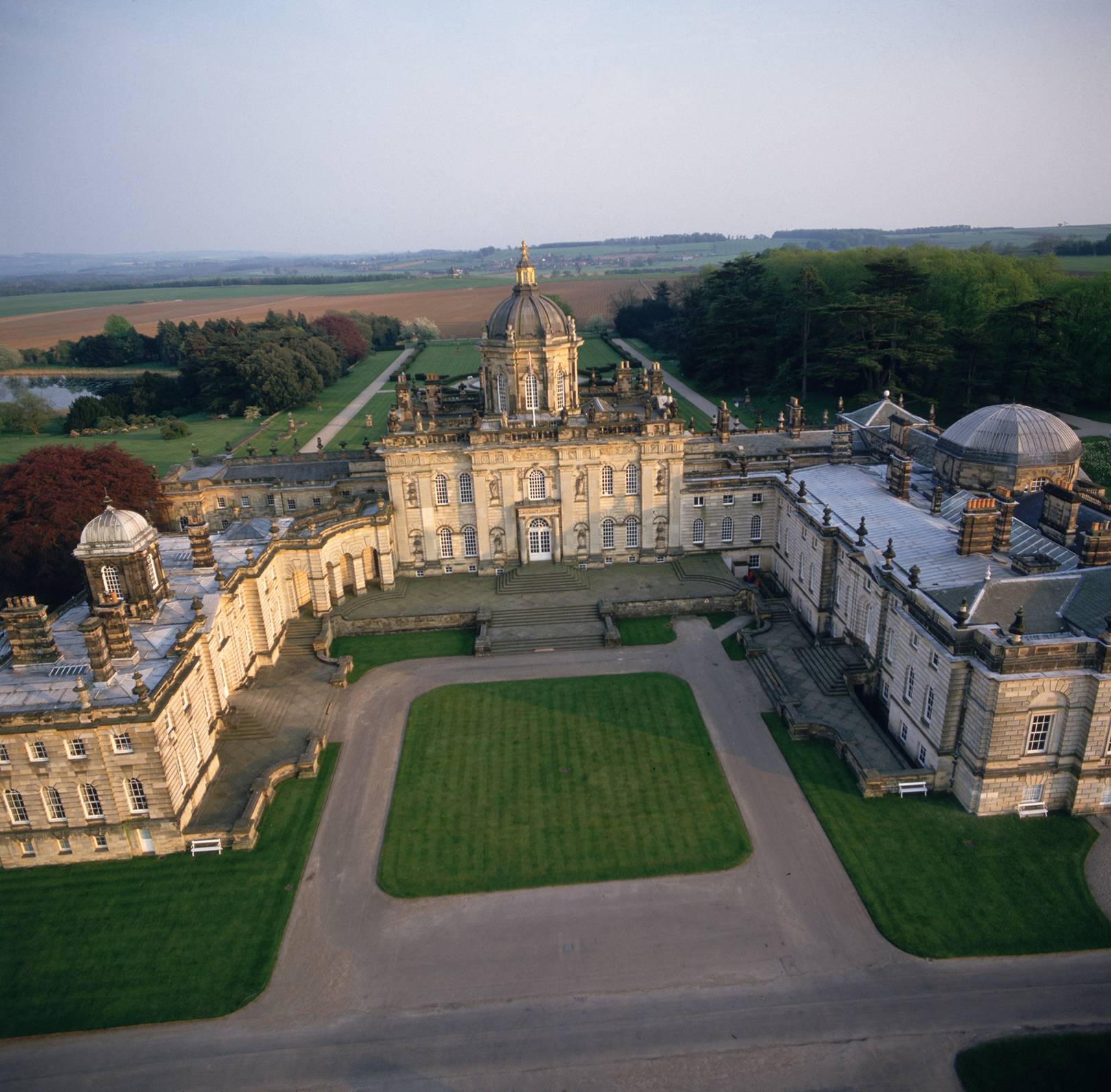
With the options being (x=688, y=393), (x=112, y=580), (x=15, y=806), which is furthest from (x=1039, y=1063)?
(x=688, y=393)

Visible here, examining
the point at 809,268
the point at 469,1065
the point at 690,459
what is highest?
the point at 809,268

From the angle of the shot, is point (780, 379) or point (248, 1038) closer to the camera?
point (248, 1038)

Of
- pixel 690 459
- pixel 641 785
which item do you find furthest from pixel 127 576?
pixel 690 459

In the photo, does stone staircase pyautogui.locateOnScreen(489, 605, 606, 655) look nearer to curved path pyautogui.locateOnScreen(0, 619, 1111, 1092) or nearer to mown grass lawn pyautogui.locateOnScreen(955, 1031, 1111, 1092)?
curved path pyautogui.locateOnScreen(0, 619, 1111, 1092)

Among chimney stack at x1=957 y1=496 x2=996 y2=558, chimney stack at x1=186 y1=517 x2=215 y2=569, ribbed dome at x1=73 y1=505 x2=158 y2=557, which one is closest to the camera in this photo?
ribbed dome at x1=73 y1=505 x2=158 y2=557

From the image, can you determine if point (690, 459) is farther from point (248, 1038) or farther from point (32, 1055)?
point (32, 1055)

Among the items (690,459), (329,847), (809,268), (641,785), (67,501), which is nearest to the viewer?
(329,847)

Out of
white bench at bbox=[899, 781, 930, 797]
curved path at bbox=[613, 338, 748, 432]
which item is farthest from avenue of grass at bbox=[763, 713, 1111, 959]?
curved path at bbox=[613, 338, 748, 432]
